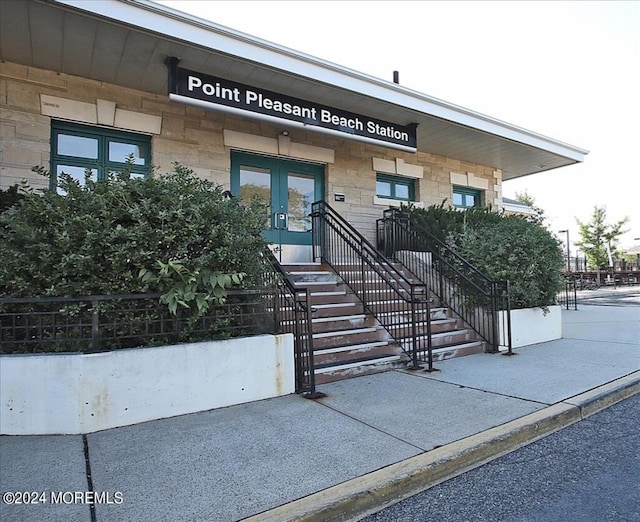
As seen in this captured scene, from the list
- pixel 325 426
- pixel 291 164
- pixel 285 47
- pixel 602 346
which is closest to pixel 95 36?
pixel 285 47

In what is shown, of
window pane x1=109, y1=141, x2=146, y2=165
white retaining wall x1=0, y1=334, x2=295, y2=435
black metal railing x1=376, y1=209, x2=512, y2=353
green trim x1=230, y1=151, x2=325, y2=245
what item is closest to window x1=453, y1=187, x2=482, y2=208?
black metal railing x1=376, y1=209, x2=512, y2=353

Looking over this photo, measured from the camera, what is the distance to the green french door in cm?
853

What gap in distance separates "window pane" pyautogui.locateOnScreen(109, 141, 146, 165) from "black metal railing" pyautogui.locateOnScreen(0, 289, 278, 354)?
3.76 metres

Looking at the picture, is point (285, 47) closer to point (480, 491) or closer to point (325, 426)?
point (325, 426)

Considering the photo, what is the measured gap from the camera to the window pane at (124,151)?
7332 millimetres

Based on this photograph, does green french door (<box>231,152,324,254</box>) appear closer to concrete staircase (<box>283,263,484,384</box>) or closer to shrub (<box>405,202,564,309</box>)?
concrete staircase (<box>283,263,484,384</box>)

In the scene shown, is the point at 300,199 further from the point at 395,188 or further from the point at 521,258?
Answer: the point at 521,258

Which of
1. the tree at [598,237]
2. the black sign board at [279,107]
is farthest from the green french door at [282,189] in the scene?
the tree at [598,237]

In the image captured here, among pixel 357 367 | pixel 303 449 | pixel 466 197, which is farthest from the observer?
pixel 466 197

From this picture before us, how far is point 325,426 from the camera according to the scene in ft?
12.8

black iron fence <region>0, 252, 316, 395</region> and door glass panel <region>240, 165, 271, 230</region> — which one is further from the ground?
door glass panel <region>240, 165, 271, 230</region>

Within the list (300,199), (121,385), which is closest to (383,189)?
(300,199)

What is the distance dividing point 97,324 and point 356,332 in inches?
132

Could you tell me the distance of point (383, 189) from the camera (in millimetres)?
10500
